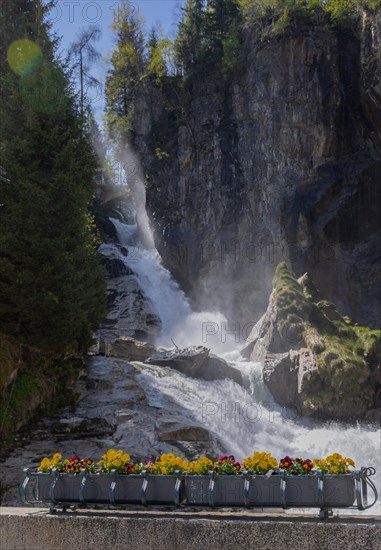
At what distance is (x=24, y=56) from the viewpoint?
1836 cm

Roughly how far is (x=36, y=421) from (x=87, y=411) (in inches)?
57.0

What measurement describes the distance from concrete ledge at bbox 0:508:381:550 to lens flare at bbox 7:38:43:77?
14836 millimetres

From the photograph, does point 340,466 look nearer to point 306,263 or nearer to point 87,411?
point 87,411

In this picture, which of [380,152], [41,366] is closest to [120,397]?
[41,366]

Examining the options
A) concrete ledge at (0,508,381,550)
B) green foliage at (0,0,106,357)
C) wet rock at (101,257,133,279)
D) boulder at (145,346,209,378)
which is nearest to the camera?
concrete ledge at (0,508,381,550)

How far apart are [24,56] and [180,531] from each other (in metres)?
16.6

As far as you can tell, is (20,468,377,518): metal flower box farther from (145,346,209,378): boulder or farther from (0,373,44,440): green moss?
(145,346,209,378): boulder

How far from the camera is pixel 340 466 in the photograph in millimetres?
5117

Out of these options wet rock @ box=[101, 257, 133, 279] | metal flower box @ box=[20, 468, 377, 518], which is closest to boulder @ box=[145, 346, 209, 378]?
wet rock @ box=[101, 257, 133, 279]

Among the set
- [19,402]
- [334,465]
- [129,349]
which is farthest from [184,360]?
[334,465]

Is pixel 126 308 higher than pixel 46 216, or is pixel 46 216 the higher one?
pixel 126 308

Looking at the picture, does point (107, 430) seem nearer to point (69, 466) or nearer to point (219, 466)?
point (69, 466)

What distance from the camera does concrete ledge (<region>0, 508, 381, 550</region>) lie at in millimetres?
4539

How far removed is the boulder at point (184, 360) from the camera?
844 inches
